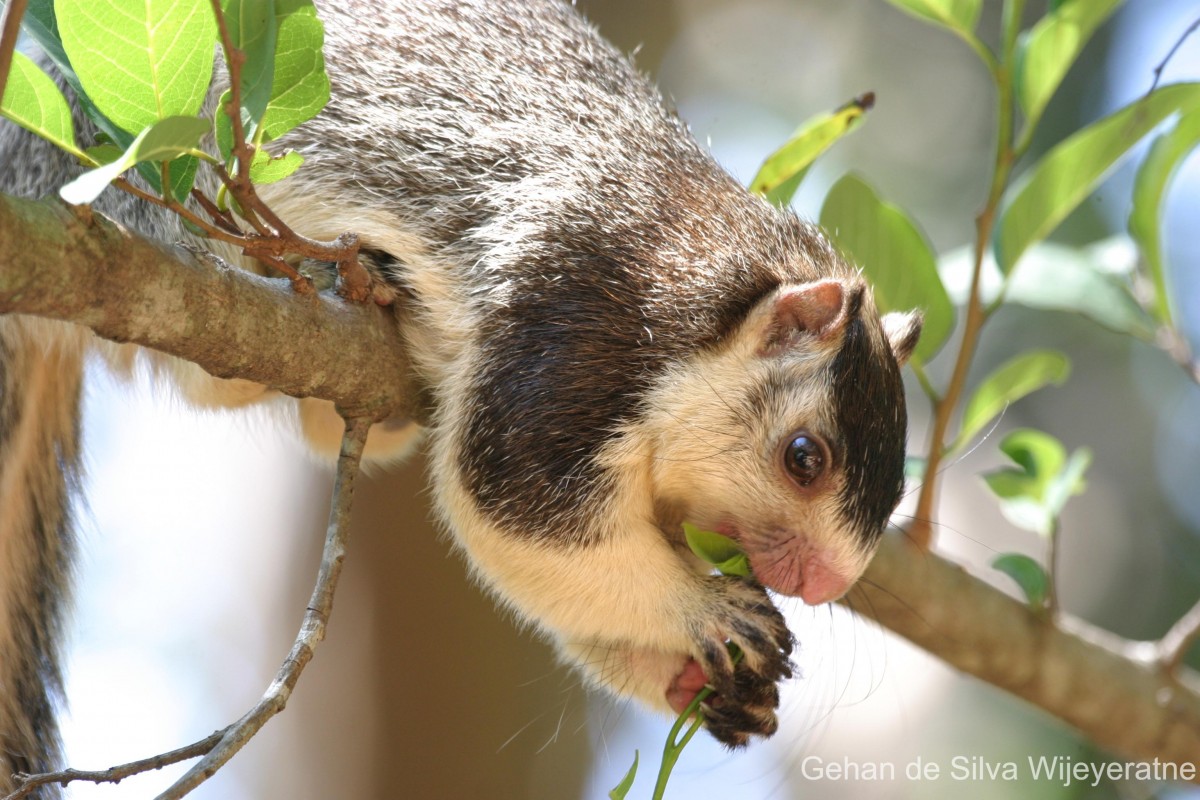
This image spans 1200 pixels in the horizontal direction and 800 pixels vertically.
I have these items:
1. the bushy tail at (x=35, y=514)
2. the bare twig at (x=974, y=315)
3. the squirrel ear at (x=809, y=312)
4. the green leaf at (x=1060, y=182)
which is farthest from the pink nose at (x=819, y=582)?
the bushy tail at (x=35, y=514)

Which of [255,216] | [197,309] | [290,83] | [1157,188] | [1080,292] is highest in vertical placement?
[290,83]

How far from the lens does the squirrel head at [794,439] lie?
2.37 metres

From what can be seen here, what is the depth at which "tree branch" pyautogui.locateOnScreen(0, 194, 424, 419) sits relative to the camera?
5.10 feet

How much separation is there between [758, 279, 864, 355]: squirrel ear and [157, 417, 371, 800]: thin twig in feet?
3.00

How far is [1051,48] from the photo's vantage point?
9.36ft

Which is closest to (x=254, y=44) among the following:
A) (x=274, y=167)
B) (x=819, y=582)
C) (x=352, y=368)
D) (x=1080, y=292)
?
(x=274, y=167)

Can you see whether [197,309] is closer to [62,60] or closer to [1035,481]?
[62,60]

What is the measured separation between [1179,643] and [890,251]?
1.39 m

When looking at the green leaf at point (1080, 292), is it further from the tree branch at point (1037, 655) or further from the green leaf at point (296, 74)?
the green leaf at point (296, 74)

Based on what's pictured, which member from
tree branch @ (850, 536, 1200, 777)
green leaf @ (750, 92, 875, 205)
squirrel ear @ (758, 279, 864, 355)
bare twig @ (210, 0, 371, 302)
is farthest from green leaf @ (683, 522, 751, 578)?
green leaf @ (750, 92, 875, 205)

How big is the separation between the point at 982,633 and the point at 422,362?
5.49 ft

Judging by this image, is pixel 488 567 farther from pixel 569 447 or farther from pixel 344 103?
pixel 344 103

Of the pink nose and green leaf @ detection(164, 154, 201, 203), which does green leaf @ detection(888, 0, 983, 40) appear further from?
green leaf @ detection(164, 154, 201, 203)

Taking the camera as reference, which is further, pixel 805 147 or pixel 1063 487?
pixel 1063 487
